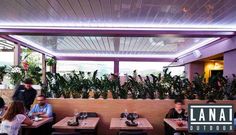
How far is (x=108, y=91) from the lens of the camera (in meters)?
6.68

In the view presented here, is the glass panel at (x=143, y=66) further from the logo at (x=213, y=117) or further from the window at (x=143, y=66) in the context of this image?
the logo at (x=213, y=117)

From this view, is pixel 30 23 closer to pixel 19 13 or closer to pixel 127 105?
pixel 19 13

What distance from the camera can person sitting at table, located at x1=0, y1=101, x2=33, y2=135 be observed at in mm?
4004

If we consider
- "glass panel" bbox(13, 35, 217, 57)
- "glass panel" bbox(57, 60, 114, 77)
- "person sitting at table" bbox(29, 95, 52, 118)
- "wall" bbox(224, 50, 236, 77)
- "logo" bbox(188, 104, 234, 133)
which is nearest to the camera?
"logo" bbox(188, 104, 234, 133)

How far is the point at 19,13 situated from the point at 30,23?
39.4 inches

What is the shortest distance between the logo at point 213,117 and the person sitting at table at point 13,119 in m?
3.39

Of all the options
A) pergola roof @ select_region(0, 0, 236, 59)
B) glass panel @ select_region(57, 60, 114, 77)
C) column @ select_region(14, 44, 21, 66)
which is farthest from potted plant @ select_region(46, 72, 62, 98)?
glass panel @ select_region(57, 60, 114, 77)

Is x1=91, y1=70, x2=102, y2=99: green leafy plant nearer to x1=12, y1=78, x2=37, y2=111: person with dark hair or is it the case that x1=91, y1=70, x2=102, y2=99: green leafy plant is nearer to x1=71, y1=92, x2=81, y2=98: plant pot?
x1=71, y1=92, x2=81, y2=98: plant pot

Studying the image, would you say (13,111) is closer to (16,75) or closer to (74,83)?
(74,83)

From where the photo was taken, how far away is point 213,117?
1185mm

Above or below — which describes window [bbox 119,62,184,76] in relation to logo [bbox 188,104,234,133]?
above

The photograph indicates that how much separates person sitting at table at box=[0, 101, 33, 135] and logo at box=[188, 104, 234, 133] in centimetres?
339

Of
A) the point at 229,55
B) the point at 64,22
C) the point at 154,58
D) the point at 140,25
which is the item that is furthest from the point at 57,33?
the point at 154,58

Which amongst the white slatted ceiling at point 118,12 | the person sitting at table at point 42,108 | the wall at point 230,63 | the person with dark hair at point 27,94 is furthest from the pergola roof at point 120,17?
the person sitting at table at point 42,108
